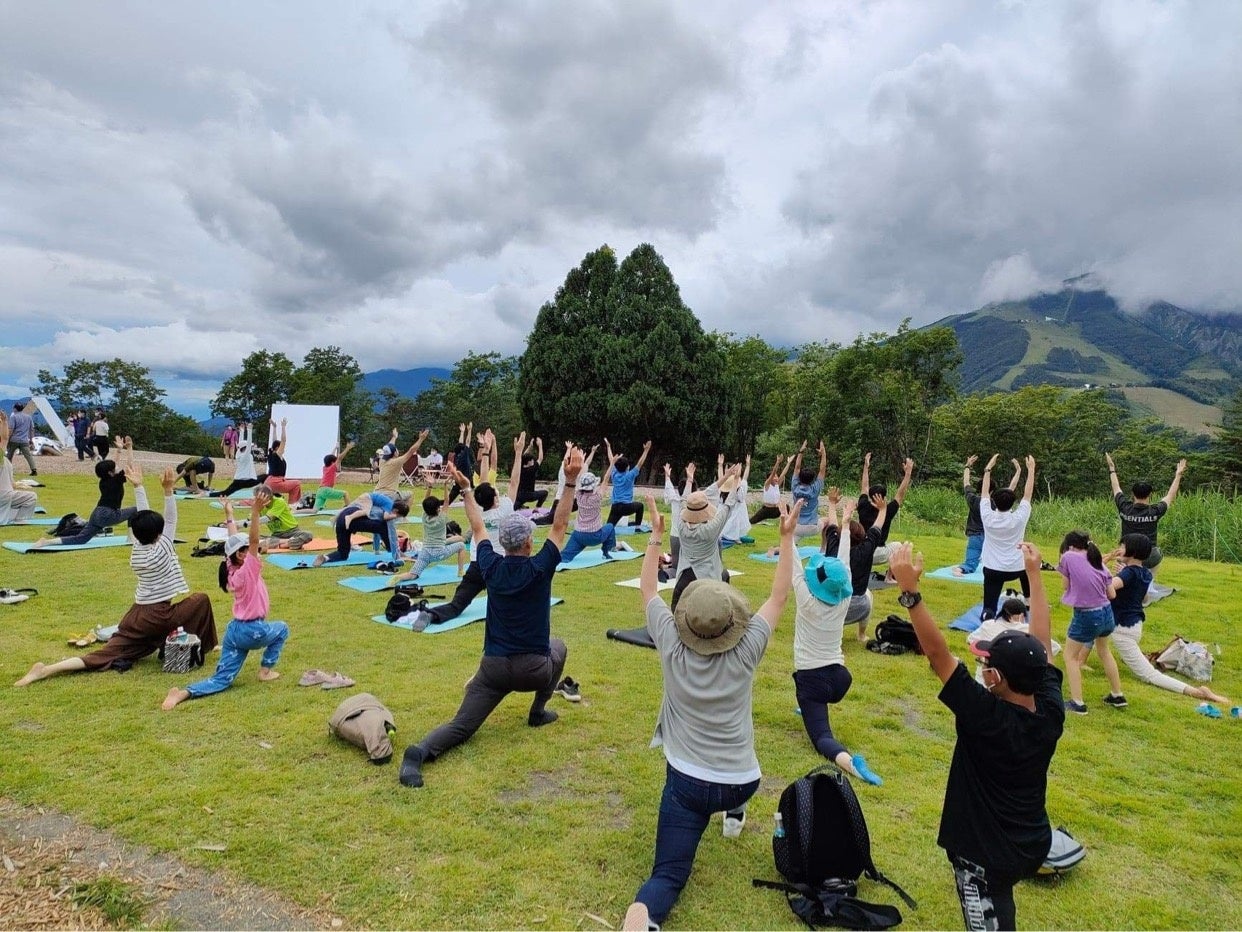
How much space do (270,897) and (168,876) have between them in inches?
24.2

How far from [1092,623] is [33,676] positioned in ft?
30.7

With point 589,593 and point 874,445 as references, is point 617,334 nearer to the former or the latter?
point 874,445

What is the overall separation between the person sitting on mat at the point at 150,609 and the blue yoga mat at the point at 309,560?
16.3 feet

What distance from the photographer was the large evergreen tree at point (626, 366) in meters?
30.2

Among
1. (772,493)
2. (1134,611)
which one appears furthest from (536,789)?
(772,493)

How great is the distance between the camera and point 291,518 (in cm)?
1308

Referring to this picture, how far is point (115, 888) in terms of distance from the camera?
3361mm

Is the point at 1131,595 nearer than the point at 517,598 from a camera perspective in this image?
No

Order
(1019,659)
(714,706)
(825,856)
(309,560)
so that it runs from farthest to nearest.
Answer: (309,560)
(825,856)
(714,706)
(1019,659)

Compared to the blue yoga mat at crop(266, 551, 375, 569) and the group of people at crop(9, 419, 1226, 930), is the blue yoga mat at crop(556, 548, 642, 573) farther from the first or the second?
the group of people at crop(9, 419, 1226, 930)

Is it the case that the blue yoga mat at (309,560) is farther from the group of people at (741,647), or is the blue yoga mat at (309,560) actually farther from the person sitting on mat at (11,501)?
the person sitting on mat at (11,501)

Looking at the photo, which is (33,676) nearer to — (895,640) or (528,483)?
(895,640)

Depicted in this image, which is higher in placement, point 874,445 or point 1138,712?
point 874,445

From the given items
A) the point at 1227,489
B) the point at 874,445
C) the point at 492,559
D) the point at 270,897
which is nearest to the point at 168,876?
the point at 270,897
